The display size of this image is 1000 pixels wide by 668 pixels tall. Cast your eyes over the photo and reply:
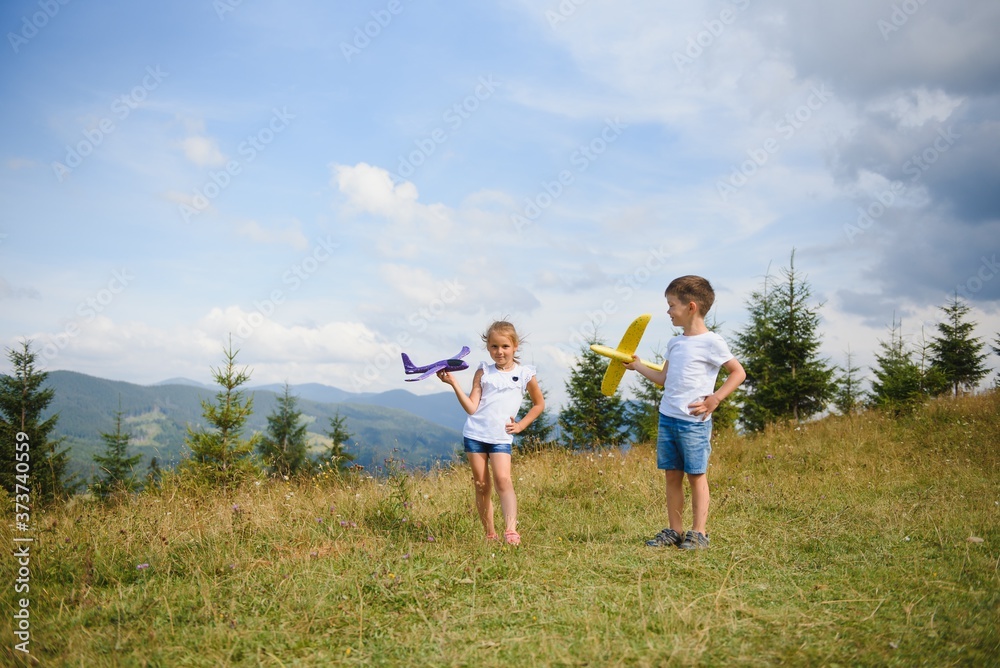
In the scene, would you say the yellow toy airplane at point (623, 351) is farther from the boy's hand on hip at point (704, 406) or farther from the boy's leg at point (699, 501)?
the boy's leg at point (699, 501)

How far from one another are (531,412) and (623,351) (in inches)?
37.4

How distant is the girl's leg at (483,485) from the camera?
16.7 ft

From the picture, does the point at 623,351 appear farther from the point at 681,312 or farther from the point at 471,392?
the point at 471,392

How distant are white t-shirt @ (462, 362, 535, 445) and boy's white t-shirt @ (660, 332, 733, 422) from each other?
1231 mm

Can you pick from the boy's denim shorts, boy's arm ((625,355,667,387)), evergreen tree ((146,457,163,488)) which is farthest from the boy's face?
evergreen tree ((146,457,163,488))

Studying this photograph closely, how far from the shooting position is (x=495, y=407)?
5094mm

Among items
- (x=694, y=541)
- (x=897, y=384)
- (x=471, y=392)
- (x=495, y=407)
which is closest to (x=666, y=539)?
(x=694, y=541)

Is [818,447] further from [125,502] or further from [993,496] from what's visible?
[125,502]

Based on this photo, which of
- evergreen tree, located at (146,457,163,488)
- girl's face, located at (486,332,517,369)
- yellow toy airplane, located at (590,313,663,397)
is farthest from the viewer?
evergreen tree, located at (146,457,163,488)

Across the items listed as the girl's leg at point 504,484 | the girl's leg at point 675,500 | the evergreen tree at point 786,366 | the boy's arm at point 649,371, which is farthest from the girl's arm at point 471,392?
the evergreen tree at point 786,366

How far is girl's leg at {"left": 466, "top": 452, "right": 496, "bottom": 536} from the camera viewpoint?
16.7 ft

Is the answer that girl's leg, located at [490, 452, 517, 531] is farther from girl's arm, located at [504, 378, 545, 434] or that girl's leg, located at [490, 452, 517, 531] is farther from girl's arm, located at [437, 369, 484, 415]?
girl's arm, located at [437, 369, 484, 415]

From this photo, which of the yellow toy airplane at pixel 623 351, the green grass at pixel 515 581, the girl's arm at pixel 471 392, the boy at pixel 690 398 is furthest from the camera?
the yellow toy airplane at pixel 623 351

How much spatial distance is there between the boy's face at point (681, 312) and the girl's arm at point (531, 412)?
50.6 inches
